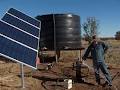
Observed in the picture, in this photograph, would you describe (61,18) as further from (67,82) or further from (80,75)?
(67,82)

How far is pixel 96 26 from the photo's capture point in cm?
6856

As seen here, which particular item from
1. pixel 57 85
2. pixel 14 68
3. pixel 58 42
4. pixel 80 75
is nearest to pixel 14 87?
pixel 57 85

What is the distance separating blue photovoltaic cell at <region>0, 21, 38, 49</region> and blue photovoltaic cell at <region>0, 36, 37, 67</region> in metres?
0.42

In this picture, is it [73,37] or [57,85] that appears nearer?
[57,85]

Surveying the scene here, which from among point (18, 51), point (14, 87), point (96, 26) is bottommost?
point (14, 87)

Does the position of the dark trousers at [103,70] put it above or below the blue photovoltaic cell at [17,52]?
below

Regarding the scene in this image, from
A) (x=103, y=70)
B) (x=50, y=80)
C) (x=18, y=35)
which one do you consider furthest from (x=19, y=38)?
(x=103, y=70)

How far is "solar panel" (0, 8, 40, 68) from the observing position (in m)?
8.77

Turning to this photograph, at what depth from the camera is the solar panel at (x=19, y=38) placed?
8.77 metres

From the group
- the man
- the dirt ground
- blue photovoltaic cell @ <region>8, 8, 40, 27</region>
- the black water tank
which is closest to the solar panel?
blue photovoltaic cell @ <region>8, 8, 40, 27</region>

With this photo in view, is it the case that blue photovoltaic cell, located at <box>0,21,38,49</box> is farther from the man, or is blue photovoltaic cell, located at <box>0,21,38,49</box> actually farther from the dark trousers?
the dark trousers

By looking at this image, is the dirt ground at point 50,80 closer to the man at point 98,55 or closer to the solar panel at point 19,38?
the man at point 98,55

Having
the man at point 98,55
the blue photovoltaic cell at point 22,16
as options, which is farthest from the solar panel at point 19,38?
the man at point 98,55

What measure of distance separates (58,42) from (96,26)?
4961 cm
